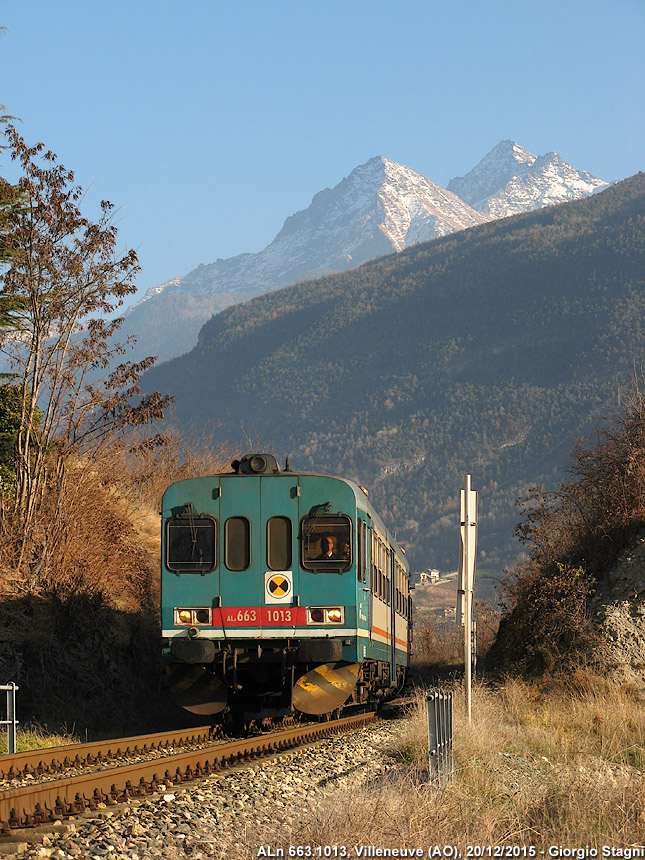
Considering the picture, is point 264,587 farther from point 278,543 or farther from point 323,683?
point 323,683

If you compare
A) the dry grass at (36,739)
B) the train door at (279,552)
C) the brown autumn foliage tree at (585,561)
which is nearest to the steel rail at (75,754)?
the dry grass at (36,739)

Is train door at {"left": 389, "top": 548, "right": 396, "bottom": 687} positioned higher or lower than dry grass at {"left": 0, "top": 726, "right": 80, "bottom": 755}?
higher

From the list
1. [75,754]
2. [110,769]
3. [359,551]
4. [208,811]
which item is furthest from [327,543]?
[208,811]

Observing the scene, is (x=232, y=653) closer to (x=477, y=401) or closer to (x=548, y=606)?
(x=548, y=606)

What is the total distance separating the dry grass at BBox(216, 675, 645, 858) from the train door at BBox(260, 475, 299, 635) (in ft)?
7.49

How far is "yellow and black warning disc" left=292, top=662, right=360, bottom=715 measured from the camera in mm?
14789

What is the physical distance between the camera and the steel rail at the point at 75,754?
1090cm

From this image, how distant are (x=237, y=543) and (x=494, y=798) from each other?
6799 millimetres

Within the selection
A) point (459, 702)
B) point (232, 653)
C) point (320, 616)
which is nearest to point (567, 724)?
point (459, 702)

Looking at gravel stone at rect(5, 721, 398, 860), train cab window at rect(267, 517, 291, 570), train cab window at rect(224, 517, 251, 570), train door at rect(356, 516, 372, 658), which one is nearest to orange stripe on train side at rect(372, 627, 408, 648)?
train door at rect(356, 516, 372, 658)

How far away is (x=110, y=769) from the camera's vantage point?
33.3ft

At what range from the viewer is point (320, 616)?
14562 mm

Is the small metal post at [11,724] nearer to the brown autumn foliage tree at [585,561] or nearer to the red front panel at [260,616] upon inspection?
the red front panel at [260,616]

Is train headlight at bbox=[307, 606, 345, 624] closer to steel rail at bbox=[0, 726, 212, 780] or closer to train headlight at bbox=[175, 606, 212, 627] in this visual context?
train headlight at bbox=[175, 606, 212, 627]
